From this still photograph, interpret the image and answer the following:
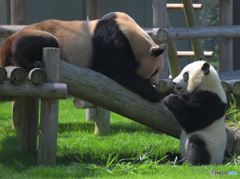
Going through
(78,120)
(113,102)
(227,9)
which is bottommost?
(78,120)

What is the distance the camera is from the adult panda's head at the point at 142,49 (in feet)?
15.9

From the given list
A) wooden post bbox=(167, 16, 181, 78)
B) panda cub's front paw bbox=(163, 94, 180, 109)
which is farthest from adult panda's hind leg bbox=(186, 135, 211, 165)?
wooden post bbox=(167, 16, 181, 78)

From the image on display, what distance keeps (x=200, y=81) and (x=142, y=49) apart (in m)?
0.79

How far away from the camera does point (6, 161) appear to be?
457 centimetres

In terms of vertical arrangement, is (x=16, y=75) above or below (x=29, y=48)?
below

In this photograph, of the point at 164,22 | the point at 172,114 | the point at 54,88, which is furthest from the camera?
the point at 164,22

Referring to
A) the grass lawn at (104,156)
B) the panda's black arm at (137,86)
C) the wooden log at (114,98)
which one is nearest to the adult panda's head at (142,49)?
the panda's black arm at (137,86)

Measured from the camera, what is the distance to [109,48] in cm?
483

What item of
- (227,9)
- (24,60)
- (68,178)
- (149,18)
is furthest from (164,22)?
(149,18)

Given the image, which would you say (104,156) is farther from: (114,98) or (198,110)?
(198,110)

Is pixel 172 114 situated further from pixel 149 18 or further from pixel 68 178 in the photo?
pixel 149 18

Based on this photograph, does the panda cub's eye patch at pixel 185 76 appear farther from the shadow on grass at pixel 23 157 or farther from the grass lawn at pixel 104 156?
the shadow on grass at pixel 23 157

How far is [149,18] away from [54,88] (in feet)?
28.7

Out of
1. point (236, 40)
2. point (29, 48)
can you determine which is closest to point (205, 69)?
point (29, 48)
